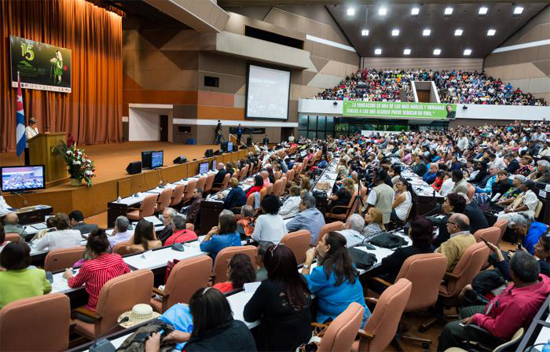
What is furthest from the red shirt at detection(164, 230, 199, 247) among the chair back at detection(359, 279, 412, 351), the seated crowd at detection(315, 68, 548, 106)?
the seated crowd at detection(315, 68, 548, 106)

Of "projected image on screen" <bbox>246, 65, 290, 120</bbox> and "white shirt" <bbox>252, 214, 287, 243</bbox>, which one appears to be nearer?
"white shirt" <bbox>252, 214, 287, 243</bbox>

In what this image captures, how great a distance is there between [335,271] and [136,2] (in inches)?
646

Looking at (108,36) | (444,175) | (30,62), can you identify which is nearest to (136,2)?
(108,36)

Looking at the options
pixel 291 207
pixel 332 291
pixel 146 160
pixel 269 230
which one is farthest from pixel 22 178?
pixel 332 291

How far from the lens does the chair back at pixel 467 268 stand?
12.3 ft

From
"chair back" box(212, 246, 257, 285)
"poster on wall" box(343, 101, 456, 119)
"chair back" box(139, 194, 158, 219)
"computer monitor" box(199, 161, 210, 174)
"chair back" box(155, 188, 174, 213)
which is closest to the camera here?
"chair back" box(212, 246, 257, 285)

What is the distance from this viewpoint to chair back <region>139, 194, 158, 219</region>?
723 cm

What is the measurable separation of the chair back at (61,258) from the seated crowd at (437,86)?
23.1 m

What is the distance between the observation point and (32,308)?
2.43m

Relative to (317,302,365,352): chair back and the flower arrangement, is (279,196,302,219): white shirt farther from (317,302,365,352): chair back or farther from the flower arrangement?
(317,302,365,352): chair back

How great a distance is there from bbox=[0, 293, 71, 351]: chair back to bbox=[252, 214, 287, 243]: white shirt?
235cm

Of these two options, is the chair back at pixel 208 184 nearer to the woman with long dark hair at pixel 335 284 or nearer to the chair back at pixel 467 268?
the chair back at pixel 467 268

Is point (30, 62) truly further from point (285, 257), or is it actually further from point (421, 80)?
point (421, 80)

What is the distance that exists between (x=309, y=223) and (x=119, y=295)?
2.85m
